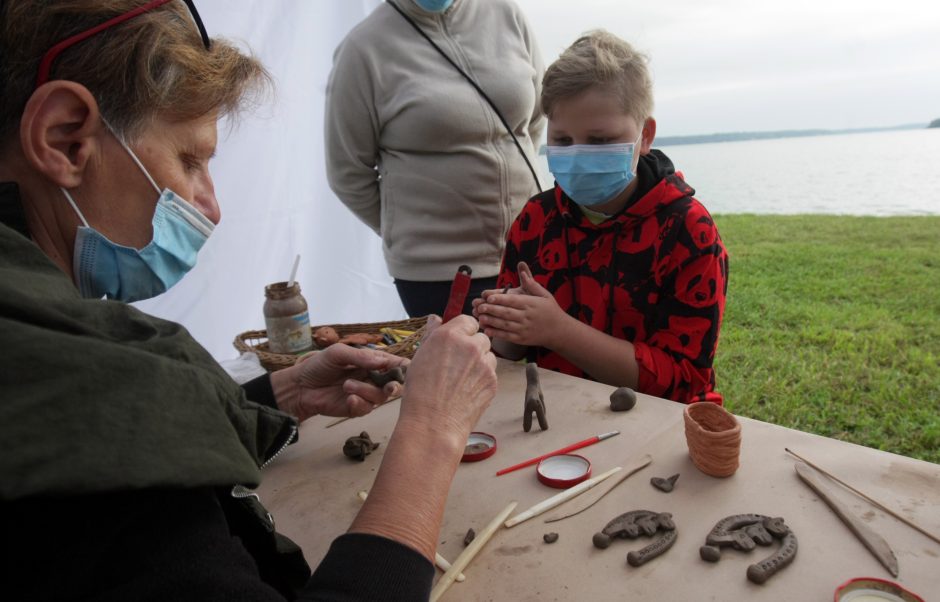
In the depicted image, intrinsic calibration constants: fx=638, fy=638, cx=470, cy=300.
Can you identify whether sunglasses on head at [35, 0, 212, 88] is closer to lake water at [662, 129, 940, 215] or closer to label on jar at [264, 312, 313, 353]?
label on jar at [264, 312, 313, 353]

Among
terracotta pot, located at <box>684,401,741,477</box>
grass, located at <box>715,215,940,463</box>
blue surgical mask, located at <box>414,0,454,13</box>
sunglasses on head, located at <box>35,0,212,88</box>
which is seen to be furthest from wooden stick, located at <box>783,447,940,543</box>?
grass, located at <box>715,215,940,463</box>

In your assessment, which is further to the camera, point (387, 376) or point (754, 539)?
point (387, 376)

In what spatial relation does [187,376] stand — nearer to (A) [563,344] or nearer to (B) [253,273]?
(A) [563,344]

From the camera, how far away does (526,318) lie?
1.94 meters

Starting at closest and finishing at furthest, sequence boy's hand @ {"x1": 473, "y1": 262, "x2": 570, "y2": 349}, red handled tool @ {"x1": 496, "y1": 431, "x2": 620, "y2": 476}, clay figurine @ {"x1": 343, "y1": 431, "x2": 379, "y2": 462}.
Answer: red handled tool @ {"x1": 496, "y1": 431, "x2": 620, "y2": 476} → clay figurine @ {"x1": 343, "y1": 431, "x2": 379, "y2": 462} → boy's hand @ {"x1": 473, "y1": 262, "x2": 570, "y2": 349}

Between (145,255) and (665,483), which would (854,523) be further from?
(145,255)

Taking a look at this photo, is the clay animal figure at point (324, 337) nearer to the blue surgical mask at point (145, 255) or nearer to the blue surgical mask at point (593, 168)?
the blue surgical mask at point (593, 168)

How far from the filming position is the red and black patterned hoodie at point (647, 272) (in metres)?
1.95

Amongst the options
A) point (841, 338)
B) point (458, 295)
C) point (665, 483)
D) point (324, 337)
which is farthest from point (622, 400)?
point (841, 338)

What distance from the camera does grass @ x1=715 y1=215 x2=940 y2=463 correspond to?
3510 mm

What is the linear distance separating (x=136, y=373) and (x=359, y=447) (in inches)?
34.7

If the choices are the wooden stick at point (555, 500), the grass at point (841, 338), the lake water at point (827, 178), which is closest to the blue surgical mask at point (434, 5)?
the wooden stick at point (555, 500)

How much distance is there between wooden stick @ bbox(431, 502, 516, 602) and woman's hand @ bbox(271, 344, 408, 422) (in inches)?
19.8

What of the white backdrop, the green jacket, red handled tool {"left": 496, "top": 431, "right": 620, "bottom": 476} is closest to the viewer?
the green jacket
